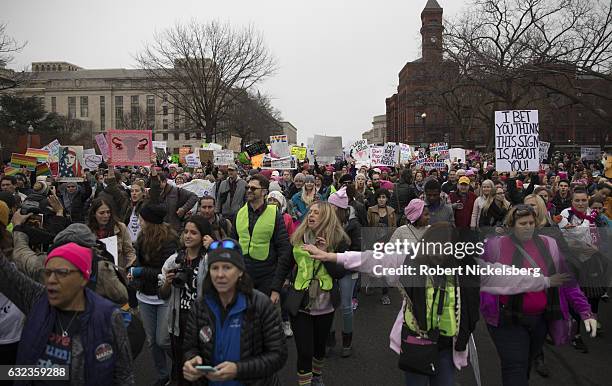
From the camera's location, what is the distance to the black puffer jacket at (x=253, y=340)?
8.62 feet

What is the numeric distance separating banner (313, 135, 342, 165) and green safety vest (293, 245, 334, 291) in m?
13.4

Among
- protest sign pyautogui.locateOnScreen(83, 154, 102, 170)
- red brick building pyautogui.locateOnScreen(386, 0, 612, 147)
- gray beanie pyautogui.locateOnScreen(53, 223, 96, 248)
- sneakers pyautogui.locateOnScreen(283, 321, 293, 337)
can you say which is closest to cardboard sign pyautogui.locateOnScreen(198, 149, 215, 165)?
protest sign pyautogui.locateOnScreen(83, 154, 102, 170)

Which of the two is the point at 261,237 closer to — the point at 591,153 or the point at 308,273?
the point at 308,273

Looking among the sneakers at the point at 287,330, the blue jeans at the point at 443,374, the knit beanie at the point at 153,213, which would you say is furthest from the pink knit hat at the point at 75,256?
the sneakers at the point at 287,330

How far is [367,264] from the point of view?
12.3 ft

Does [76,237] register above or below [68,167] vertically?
below

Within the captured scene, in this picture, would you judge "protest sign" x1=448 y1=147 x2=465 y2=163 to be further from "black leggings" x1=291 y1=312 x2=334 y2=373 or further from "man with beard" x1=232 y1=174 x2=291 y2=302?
"black leggings" x1=291 y1=312 x2=334 y2=373

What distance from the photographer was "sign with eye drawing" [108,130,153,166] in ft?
36.0

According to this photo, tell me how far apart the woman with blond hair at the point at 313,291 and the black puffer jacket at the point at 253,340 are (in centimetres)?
122

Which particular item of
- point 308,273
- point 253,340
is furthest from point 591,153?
point 253,340

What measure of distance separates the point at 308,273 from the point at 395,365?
1670 millimetres

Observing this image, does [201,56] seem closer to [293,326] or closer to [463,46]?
[463,46]

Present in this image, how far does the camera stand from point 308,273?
406 centimetres

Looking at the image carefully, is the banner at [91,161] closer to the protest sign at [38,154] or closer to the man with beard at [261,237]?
the protest sign at [38,154]
